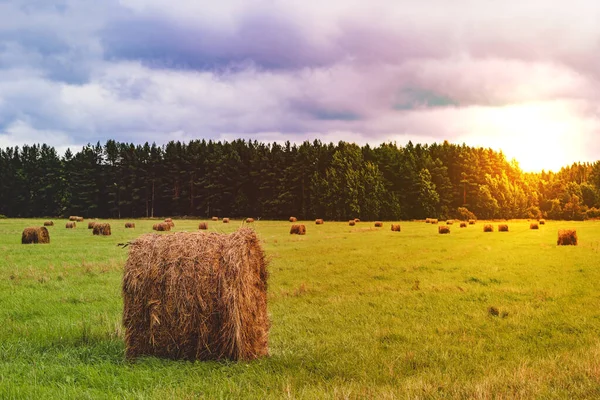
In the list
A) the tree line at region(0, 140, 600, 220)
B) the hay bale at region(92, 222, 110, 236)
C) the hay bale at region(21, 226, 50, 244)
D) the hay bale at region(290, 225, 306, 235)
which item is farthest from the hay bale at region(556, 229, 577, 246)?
the tree line at region(0, 140, 600, 220)

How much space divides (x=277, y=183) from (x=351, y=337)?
90288 millimetres

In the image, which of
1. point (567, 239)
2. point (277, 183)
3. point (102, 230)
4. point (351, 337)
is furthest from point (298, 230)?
point (277, 183)

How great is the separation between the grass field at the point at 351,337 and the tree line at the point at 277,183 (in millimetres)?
73493

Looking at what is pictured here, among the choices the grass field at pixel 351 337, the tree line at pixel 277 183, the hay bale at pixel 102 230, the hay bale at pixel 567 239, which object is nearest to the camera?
the grass field at pixel 351 337

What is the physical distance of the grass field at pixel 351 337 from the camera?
26.6 ft

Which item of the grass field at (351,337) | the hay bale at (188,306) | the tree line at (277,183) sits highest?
the tree line at (277,183)

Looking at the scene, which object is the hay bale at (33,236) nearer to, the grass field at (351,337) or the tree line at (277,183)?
the grass field at (351,337)

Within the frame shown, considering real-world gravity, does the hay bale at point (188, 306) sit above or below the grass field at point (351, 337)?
above

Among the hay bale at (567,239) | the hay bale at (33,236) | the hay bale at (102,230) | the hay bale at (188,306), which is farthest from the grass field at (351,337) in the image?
the hay bale at (102,230)

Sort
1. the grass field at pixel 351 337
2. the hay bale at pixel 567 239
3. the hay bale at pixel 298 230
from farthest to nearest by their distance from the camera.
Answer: the hay bale at pixel 298 230
the hay bale at pixel 567 239
the grass field at pixel 351 337

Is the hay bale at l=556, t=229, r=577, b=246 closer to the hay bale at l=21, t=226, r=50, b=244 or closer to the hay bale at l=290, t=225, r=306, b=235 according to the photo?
the hay bale at l=290, t=225, r=306, b=235

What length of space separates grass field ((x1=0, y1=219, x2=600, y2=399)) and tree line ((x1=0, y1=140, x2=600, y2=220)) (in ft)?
241

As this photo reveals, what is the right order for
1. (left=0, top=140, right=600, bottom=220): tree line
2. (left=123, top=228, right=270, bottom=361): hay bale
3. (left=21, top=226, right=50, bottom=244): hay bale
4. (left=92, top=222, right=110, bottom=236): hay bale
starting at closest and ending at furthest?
(left=123, top=228, right=270, bottom=361): hay bale → (left=21, top=226, right=50, bottom=244): hay bale → (left=92, top=222, right=110, bottom=236): hay bale → (left=0, top=140, right=600, bottom=220): tree line

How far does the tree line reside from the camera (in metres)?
97.2
